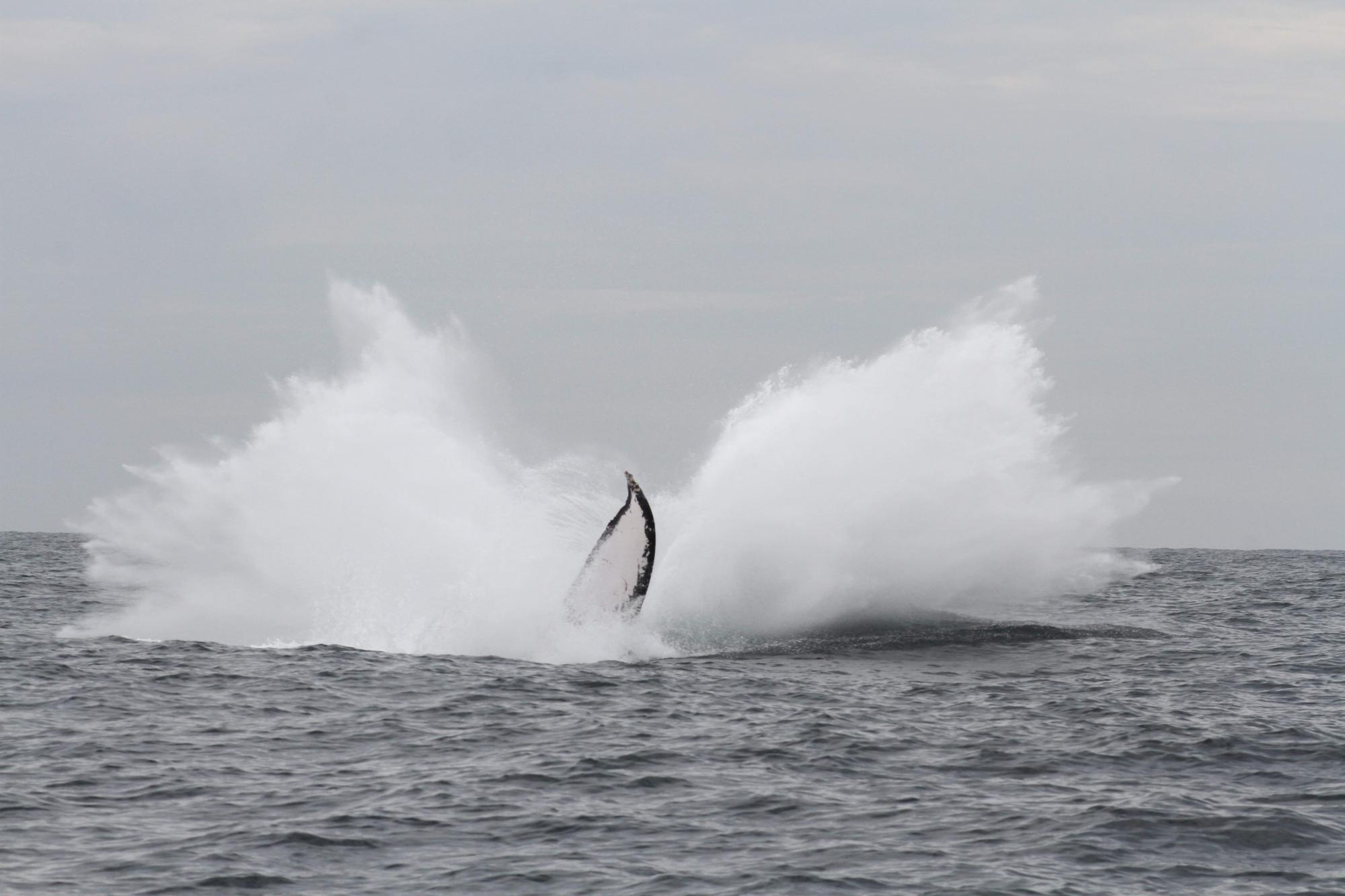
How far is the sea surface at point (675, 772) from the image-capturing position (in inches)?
462

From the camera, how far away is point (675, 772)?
15.2 meters

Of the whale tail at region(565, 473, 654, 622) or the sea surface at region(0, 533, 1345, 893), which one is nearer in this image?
the sea surface at region(0, 533, 1345, 893)

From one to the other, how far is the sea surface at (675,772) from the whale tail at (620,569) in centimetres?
164

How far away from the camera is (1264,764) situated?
52.0 ft

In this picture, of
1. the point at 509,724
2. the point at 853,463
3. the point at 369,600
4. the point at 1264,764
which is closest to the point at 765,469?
the point at 853,463

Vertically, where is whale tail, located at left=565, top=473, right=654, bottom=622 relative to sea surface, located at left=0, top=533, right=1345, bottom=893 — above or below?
above

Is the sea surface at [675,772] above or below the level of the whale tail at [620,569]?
below

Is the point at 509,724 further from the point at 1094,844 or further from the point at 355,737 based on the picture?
the point at 1094,844

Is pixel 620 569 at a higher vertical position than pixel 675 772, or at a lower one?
higher

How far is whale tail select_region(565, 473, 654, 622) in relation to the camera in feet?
79.9

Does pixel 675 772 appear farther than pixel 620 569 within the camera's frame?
No

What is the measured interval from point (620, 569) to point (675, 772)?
9.36 meters

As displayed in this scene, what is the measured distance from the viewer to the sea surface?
38.5 ft

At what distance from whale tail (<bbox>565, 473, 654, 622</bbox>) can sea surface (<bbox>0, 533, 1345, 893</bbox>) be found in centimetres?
164
